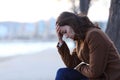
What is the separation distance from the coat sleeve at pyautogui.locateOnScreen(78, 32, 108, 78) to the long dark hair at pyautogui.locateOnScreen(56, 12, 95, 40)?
5.6 inches

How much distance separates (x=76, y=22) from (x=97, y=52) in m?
0.40

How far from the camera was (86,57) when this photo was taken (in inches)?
213

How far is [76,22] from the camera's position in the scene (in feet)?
17.5

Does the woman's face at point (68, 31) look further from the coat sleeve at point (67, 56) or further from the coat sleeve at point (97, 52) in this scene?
the coat sleeve at point (67, 56)

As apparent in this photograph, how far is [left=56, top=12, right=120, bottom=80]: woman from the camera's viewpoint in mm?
5195

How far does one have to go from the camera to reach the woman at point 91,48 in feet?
17.0

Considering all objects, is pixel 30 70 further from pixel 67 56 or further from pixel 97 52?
pixel 97 52

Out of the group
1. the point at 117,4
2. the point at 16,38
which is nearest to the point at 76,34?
the point at 117,4

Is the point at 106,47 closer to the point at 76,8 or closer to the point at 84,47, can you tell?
the point at 84,47

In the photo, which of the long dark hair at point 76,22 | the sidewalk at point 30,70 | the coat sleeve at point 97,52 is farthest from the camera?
the sidewalk at point 30,70

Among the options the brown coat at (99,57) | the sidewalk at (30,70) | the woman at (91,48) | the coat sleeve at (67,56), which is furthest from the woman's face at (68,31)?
the sidewalk at (30,70)

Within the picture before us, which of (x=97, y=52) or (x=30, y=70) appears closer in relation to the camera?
(x=97, y=52)

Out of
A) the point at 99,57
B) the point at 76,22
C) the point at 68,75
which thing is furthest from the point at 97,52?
the point at 68,75

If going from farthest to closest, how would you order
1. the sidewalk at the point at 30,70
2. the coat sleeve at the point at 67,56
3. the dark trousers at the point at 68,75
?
the sidewalk at the point at 30,70
the coat sleeve at the point at 67,56
the dark trousers at the point at 68,75
